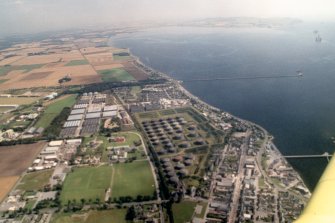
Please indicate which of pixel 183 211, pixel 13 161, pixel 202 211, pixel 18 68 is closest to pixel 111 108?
pixel 13 161

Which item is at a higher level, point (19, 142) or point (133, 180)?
point (133, 180)

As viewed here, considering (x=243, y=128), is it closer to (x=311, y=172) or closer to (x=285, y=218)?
(x=311, y=172)

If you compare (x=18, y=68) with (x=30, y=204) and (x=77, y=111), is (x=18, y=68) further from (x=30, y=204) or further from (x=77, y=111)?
(x=30, y=204)

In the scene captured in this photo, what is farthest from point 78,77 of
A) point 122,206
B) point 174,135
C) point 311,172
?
point 311,172

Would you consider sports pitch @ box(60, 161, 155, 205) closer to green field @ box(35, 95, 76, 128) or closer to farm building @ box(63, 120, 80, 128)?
farm building @ box(63, 120, 80, 128)

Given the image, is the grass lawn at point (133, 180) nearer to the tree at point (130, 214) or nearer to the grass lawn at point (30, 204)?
the tree at point (130, 214)

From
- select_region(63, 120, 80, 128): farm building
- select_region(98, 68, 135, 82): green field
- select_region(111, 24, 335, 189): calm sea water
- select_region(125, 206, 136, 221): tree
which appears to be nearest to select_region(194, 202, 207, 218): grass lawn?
select_region(125, 206, 136, 221): tree
